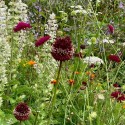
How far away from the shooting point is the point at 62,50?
1.87m

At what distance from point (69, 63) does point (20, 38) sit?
1042 mm

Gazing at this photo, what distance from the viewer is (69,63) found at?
4379 millimetres

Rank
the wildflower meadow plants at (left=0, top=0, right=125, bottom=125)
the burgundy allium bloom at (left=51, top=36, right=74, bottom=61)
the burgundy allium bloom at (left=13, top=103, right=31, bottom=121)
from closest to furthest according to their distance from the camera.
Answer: the burgundy allium bloom at (left=51, top=36, right=74, bottom=61), the burgundy allium bloom at (left=13, top=103, right=31, bottom=121), the wildflower meadow plants at (left=0, top=0, right=125, bottom=125)

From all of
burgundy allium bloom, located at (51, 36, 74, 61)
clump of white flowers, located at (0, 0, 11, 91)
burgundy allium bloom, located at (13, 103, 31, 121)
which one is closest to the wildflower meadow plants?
clump of white flowers, located at (0, 0, 11, 91)

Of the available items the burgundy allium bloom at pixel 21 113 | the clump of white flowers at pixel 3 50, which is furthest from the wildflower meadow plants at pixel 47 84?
the burgundy allium bloom at pixel 21 113

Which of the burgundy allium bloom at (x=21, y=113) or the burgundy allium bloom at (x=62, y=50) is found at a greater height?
the burgundy allium bloom at (x=62, y=50)

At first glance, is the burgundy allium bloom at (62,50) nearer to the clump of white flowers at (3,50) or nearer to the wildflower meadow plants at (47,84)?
the wildflower meadow plants at (47,84)

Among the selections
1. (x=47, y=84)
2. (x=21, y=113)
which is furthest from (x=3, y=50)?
(x=21, y=113)

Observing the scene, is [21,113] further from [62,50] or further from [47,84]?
[47,84]

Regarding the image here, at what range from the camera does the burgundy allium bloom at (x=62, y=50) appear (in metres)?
1.85

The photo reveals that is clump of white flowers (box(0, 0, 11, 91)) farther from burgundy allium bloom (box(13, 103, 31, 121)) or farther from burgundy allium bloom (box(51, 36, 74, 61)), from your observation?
burgundy allium bloom (box(51, 36, 74, 61))

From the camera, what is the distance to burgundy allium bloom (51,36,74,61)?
1854 millimetres

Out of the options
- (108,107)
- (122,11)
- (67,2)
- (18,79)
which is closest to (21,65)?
(18,79)

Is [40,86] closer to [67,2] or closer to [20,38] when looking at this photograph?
[20,38]
